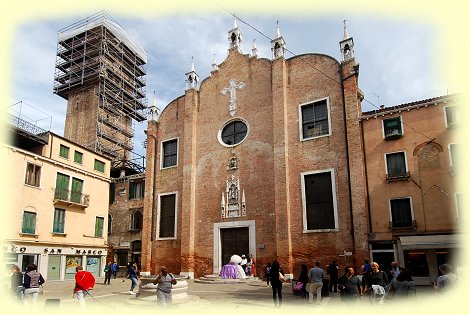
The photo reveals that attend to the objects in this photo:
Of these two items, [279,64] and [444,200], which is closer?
[444,200]

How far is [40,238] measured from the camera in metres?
24.8

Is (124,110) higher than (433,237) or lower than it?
higher

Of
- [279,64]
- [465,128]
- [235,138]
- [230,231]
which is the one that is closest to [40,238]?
[230,231]

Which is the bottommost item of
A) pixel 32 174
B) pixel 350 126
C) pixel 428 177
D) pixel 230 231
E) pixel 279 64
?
pixel 230 231

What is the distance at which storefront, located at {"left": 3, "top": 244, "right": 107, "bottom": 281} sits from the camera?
22.9 metres

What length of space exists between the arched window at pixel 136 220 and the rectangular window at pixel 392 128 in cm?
2032

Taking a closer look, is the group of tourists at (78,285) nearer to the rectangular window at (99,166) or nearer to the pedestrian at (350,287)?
the pedestrian at (350,287)

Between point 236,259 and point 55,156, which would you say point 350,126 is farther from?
point 55,156

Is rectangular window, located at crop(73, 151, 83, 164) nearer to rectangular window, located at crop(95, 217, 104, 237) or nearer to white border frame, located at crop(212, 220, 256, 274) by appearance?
rectangular window, located at crop(95, 217, 104, 237)

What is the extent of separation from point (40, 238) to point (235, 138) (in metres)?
14.2

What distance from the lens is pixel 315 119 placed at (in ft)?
73.9

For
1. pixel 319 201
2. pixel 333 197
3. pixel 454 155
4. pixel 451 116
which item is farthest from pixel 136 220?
pixel 451 116

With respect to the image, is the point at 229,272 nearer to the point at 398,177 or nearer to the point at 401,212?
the point at 401,212

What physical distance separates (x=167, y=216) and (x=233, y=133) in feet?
24.2
